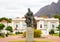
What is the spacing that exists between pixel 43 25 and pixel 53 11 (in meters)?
→ 98.7

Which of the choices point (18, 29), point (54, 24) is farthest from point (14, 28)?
point (54, 24)

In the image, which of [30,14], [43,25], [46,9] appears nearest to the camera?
[30,14]

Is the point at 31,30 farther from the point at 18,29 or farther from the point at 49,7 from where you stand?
the point at 49,7

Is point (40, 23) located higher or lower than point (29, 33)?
higher

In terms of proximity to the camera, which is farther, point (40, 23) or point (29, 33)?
point (40, 23)

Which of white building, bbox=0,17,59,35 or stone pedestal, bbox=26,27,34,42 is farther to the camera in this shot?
white building, bbox=0,17,59,35

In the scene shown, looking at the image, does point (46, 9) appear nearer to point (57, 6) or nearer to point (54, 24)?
point (57, 6)

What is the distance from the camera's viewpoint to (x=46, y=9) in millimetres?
173125

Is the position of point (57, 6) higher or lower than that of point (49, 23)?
higher

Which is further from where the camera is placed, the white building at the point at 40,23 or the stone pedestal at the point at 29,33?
the white building at the point at 40,23

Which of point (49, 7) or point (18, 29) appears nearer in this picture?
point (18, 29)

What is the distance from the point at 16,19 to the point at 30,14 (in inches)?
1712

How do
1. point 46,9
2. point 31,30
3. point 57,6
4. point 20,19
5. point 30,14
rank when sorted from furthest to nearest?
point 46,9
point 57,6
point 20,19
point 30,14
point 31,30

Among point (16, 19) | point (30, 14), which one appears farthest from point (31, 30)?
point (16, 19)
